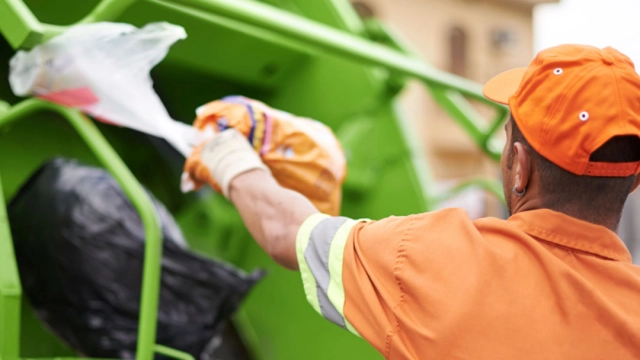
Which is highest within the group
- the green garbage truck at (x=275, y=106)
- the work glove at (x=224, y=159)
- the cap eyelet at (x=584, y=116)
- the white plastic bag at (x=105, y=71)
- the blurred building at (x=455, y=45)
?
the white plastic bag at (x=105, y=71)

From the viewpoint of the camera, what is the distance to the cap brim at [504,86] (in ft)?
3.79

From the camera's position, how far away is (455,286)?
101 centimetres

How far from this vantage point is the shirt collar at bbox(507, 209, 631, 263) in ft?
3.49

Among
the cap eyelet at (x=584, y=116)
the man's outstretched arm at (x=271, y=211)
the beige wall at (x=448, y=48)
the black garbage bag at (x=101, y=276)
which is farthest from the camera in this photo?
the beige wall at (x=448, y=48)

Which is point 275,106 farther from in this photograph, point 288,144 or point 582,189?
point 582,189

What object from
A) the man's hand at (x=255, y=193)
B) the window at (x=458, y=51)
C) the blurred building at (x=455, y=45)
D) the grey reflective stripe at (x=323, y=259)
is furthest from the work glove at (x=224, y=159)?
the window at (x=458, y=51)

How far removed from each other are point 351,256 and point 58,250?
1152 millimetres

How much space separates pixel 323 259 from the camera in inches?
44.3

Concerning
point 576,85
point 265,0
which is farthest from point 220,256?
point 576,85

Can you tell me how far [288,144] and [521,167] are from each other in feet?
1.74

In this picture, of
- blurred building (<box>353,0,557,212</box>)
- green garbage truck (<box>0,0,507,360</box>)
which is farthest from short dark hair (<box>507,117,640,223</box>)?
blurred building (<box>353,0,557,212</box>)

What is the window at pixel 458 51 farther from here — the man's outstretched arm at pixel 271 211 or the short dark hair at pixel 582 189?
the short dark hair at pixel 582 189

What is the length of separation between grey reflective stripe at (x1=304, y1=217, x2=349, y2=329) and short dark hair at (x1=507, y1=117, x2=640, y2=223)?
1.02 feet

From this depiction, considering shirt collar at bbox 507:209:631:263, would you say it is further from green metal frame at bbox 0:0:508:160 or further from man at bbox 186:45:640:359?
green metal frame at bbox 0:0:508:160
